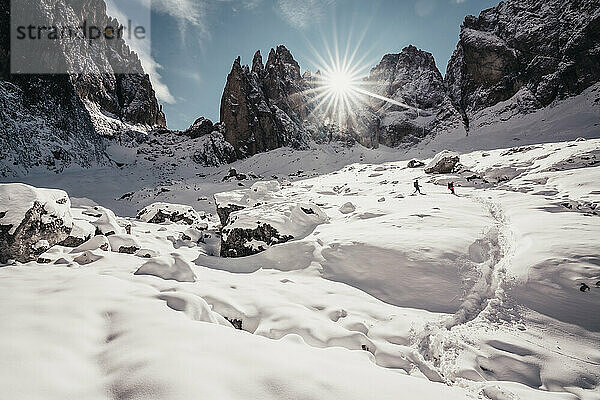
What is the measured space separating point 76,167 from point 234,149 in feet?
87.1

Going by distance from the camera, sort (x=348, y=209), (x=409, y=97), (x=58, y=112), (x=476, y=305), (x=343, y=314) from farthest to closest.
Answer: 1. (x=409, y=97)
2. (x=58, y=112)
3. (x=348, y=209)
4. (x=476, y=305)
5. (x=343, y=314)

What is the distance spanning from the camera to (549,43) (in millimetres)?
38688

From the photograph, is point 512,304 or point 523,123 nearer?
point 512,304

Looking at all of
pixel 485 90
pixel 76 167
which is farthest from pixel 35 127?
pixel 485 90

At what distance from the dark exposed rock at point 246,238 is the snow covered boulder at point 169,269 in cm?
293

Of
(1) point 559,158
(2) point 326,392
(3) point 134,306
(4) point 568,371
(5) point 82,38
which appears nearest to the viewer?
(2) point 326,392

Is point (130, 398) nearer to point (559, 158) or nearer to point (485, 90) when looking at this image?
point (559, 158)

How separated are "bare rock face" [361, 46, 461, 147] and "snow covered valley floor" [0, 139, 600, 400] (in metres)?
50.1

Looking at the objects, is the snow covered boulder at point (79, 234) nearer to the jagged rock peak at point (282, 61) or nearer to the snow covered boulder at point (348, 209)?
the snow covered boulder at point (348, 209)

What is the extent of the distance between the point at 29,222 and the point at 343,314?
7.27 meters

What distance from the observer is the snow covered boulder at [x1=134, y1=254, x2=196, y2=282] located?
4785 millimetres

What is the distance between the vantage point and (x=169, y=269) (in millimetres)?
4895

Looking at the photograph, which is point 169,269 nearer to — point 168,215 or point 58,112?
point 168,215

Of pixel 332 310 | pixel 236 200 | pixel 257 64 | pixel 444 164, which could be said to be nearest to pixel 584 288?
pixel 332 310
